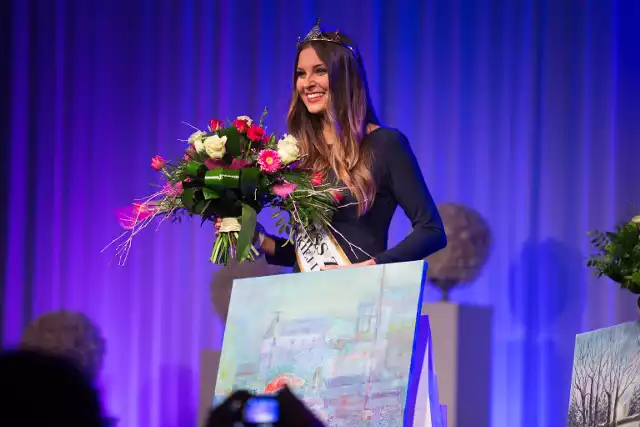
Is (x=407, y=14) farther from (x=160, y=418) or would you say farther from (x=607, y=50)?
(x=160, y=418)

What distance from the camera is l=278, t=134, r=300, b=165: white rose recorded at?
2.32m

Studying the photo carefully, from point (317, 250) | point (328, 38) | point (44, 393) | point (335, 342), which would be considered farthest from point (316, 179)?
point (44, 393)

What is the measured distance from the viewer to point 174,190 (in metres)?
2.38

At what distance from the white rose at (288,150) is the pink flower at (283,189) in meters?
0.06

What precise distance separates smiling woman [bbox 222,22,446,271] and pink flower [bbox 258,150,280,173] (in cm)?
18

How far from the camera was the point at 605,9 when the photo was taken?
434cm

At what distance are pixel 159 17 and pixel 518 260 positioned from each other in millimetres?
2261

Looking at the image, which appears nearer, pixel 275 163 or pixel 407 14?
pixel 275 163

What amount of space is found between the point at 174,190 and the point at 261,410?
4.97 feet

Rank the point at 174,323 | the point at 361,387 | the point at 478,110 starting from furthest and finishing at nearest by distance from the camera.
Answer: the point at 174,323 < the point at 478,110 < the point at 361,387

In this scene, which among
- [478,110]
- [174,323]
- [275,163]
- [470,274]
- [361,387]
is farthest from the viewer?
[174,323]

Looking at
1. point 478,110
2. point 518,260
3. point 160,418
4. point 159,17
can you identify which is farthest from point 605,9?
point 160,418

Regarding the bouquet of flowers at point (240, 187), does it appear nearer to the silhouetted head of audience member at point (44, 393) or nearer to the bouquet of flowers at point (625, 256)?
the bouquet of flowers at point (625, 256)

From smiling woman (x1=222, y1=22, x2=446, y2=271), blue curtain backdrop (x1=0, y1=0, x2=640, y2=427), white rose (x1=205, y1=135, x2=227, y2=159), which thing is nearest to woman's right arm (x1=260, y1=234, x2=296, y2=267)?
smiling woman (x1=222, y1=22, x2=446, y2=271)
